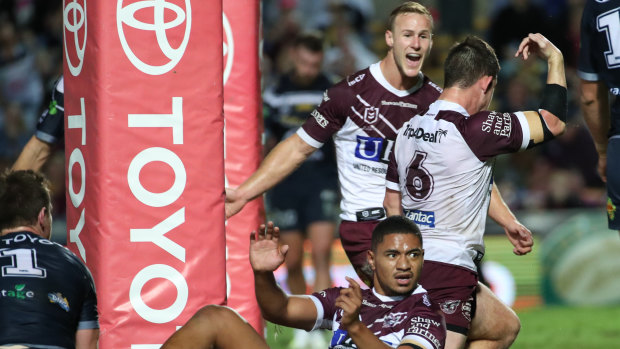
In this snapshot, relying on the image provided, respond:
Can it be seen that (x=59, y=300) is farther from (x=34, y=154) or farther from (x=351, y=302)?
(x=34, y=154)

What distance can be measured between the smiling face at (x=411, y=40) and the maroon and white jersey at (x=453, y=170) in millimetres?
661

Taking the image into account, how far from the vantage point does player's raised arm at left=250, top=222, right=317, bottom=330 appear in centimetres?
502

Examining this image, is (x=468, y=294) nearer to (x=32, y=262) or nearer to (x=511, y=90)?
(x=32, y=262)

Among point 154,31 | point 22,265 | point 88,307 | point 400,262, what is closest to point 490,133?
point 400,262

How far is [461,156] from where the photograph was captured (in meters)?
5.42

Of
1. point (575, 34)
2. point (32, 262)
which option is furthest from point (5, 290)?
point (575, 34)

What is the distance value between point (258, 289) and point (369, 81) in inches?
73.6

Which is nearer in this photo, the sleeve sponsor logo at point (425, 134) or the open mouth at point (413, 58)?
the sleeve sponsor logo at point (425, 134)

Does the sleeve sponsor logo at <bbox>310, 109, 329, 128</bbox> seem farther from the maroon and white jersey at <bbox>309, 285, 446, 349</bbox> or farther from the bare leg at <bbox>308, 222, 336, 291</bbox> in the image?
the bare leg at <bbox>308, 222, 336, 291</bbox>

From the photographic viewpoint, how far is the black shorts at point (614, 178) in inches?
233

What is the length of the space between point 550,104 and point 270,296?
6.17 feet

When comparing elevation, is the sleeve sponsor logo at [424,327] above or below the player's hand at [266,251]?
below

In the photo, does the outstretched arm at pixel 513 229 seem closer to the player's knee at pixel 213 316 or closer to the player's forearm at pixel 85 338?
the player's knee at pixel 213 316

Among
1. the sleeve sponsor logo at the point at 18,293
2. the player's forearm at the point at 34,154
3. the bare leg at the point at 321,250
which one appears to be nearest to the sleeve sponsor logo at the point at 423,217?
the sleeve sponsor logo at the point at 18,293
